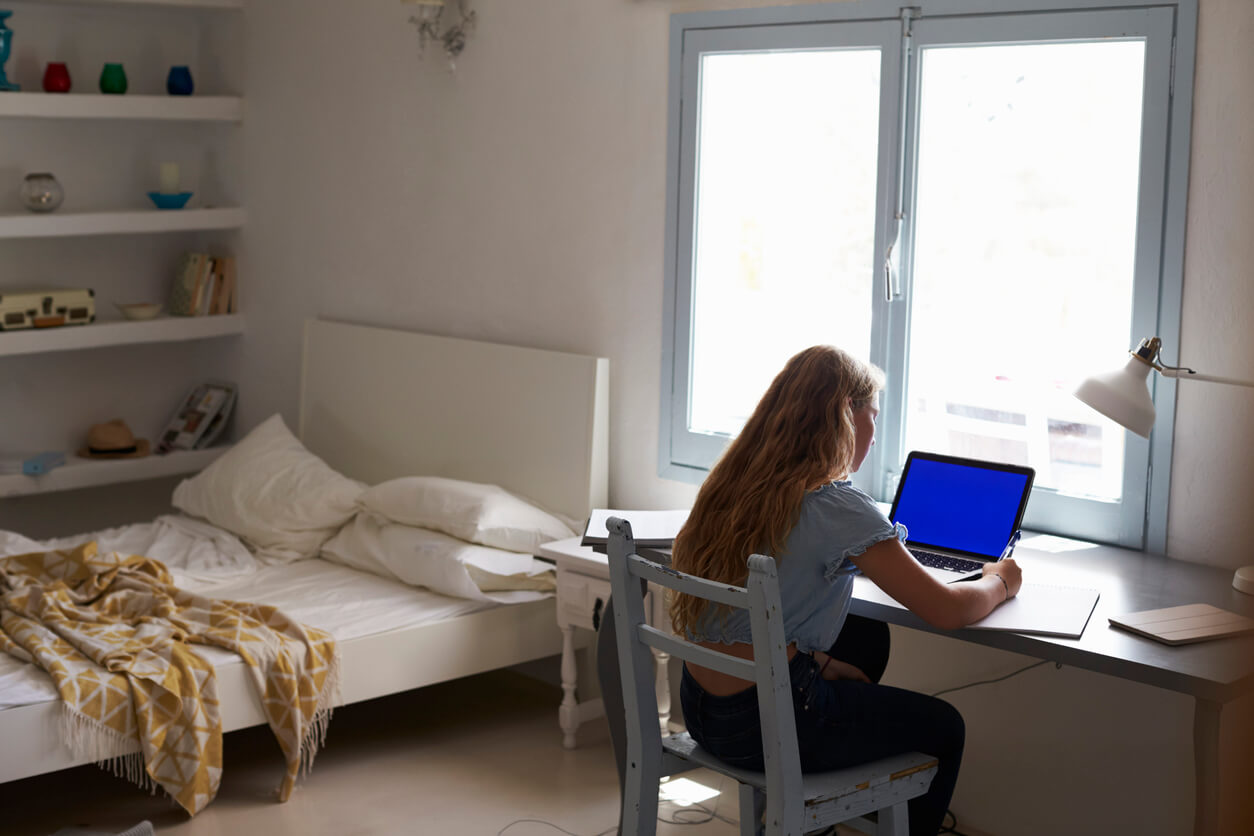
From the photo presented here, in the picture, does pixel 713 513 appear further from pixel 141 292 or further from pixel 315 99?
pixel 141 292

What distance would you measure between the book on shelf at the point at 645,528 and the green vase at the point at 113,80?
2.80 metres

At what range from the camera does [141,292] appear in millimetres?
5023

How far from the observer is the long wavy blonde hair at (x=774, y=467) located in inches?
84.2

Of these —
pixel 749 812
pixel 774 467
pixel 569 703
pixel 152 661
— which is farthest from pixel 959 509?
pixel 152 661

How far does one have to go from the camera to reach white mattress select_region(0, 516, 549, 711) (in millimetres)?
3301

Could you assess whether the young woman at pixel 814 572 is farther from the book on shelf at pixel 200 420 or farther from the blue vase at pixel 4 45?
the blue vase at pixel 4 45

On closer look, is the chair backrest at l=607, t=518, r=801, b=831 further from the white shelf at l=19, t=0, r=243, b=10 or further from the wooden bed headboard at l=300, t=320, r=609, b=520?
the white shelf at l=19, t=0, r=243, b=10

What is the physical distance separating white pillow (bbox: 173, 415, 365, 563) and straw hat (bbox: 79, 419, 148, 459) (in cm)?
67

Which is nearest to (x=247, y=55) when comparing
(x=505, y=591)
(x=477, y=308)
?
(x=477, y=308)

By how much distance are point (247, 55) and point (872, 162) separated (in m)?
2.74

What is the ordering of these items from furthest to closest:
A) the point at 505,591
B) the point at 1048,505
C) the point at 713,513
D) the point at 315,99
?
the point at 315,99 < the point at 505,591 < the point at 1048,505 < the point at 713,513

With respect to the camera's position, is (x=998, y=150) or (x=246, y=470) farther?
(x=246, y=470)

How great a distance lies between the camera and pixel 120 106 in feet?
14.9

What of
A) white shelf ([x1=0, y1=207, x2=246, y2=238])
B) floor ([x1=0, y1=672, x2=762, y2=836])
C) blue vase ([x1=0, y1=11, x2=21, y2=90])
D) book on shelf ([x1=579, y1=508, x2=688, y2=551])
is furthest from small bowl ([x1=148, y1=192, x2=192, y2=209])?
book on shelf ([x1=579, y1=508, x2=688, y2=551])
